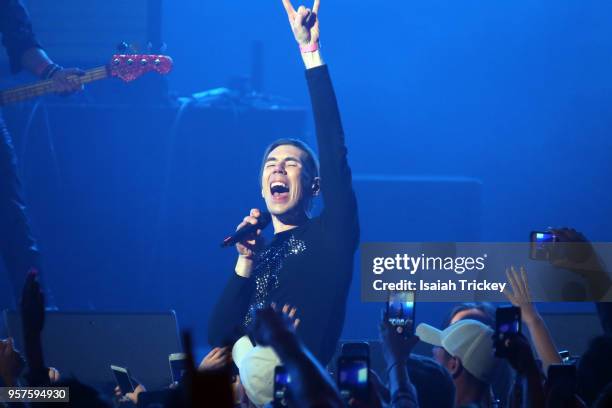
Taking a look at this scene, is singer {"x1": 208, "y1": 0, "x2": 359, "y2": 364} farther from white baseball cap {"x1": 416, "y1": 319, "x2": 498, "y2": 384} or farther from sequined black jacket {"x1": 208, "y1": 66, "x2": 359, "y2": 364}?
white baseball cap {"x1": 416, "y1": 319, "x2": 498, "y2": 384}

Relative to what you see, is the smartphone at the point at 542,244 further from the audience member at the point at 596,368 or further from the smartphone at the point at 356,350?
the smartphone at the point at 356,350

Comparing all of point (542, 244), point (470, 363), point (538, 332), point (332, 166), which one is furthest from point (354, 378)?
point (332, 166)

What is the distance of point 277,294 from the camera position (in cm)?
448

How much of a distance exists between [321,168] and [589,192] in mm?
3494

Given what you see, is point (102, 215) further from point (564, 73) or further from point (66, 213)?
point (564, 73)

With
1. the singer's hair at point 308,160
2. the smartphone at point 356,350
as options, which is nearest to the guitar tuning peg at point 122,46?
the singer's hair at point 308,160

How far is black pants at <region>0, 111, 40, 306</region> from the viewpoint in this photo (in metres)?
5.25

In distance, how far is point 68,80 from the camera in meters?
5.11

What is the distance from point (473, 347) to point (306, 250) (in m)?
1.84

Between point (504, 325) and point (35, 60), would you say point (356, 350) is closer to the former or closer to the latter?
point (504, 325)

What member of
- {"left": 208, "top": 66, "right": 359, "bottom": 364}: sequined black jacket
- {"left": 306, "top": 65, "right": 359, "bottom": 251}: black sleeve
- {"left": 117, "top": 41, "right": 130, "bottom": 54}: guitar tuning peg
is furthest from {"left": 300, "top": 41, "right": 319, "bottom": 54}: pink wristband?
{"left": 117, "top": 41, "right": 130, "bottom": 54}: guitar tuning peg

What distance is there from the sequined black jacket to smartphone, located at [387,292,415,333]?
171 cm

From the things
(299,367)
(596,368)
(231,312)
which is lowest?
(231,312)

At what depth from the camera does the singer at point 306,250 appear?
4.35m
